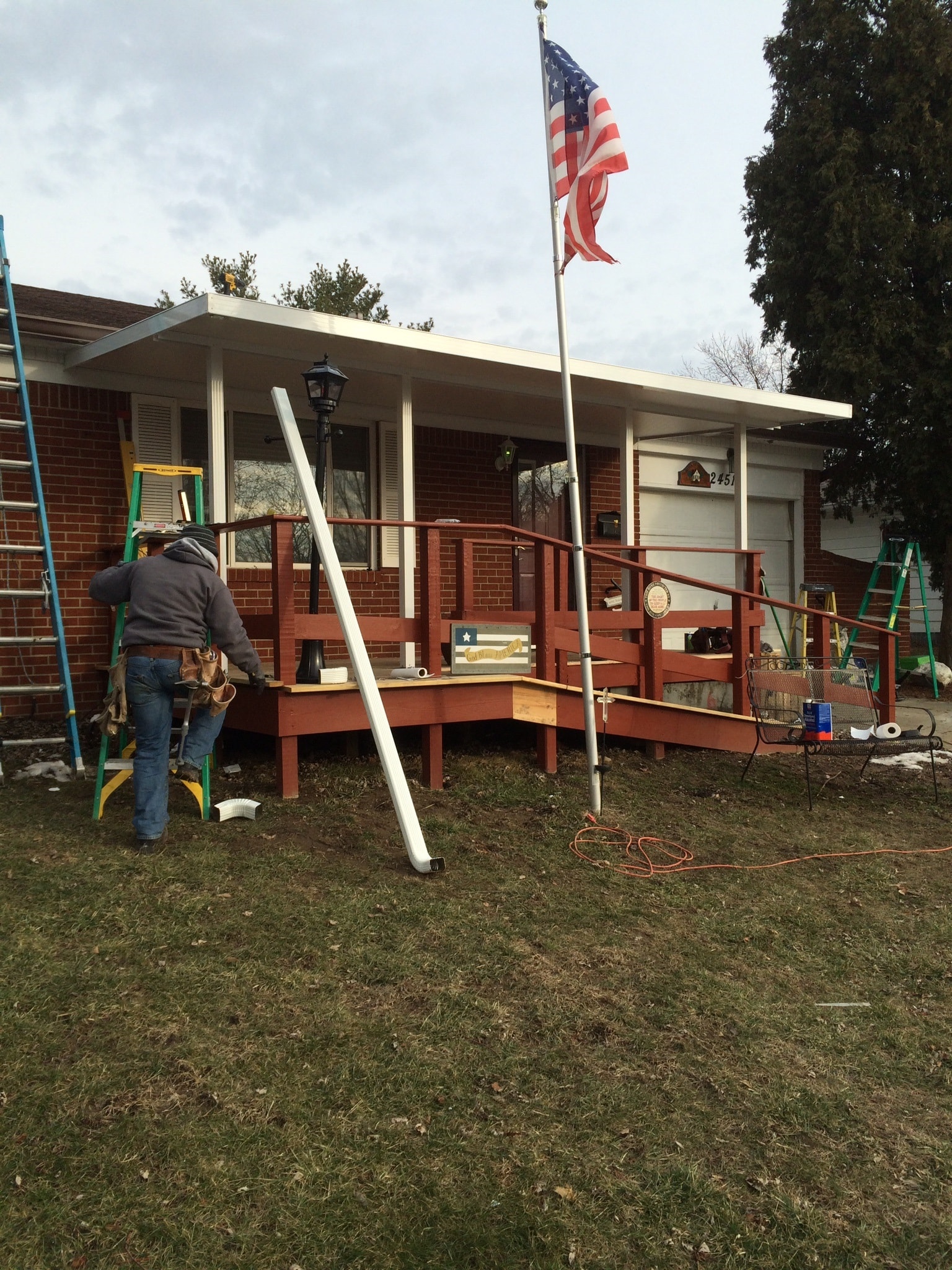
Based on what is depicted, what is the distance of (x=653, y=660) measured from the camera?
8.43 metres

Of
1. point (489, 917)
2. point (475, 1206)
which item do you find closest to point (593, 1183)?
point (475, 1206)

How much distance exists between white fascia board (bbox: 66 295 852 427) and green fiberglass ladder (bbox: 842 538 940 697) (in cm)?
343

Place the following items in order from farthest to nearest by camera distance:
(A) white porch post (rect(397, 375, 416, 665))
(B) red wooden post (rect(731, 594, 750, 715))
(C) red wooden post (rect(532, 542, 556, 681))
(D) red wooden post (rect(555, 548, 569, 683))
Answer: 1. (B) red wooden post (rect(731, 594, 750, 715))
2. (A) white porch post (rect(397, 375, 416, 665))
3. (D) red wooden post (rect(555, 548, 569, 683))
4. (C) red wooden post (rect(532, 542, 556, 681))

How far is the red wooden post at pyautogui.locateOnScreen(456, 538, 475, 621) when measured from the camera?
299 inches

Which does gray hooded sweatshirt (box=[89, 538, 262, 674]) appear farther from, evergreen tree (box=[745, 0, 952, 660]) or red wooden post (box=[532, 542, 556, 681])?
evergreen tree (box=[745, 0, 952, 660])

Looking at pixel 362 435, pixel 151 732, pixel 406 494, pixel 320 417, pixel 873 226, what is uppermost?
pixel 873 226

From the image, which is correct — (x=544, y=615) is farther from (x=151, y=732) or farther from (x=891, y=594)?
(x=891, y=594)

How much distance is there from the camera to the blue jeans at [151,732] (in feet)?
17.7

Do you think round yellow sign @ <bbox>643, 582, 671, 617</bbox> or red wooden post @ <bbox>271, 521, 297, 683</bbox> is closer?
red wooden post @ <bbox>271, 521, 297, 683</bbox>

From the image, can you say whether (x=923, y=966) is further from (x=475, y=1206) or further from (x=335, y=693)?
(x=335, y=693)

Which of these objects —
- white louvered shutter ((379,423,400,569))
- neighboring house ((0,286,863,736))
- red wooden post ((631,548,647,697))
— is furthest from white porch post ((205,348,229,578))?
red wooden post ((631,548,647,697))

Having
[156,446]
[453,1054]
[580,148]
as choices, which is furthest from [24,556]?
[453,1054]

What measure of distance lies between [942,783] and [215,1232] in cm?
723

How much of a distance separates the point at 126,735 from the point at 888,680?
6491 millimetres
